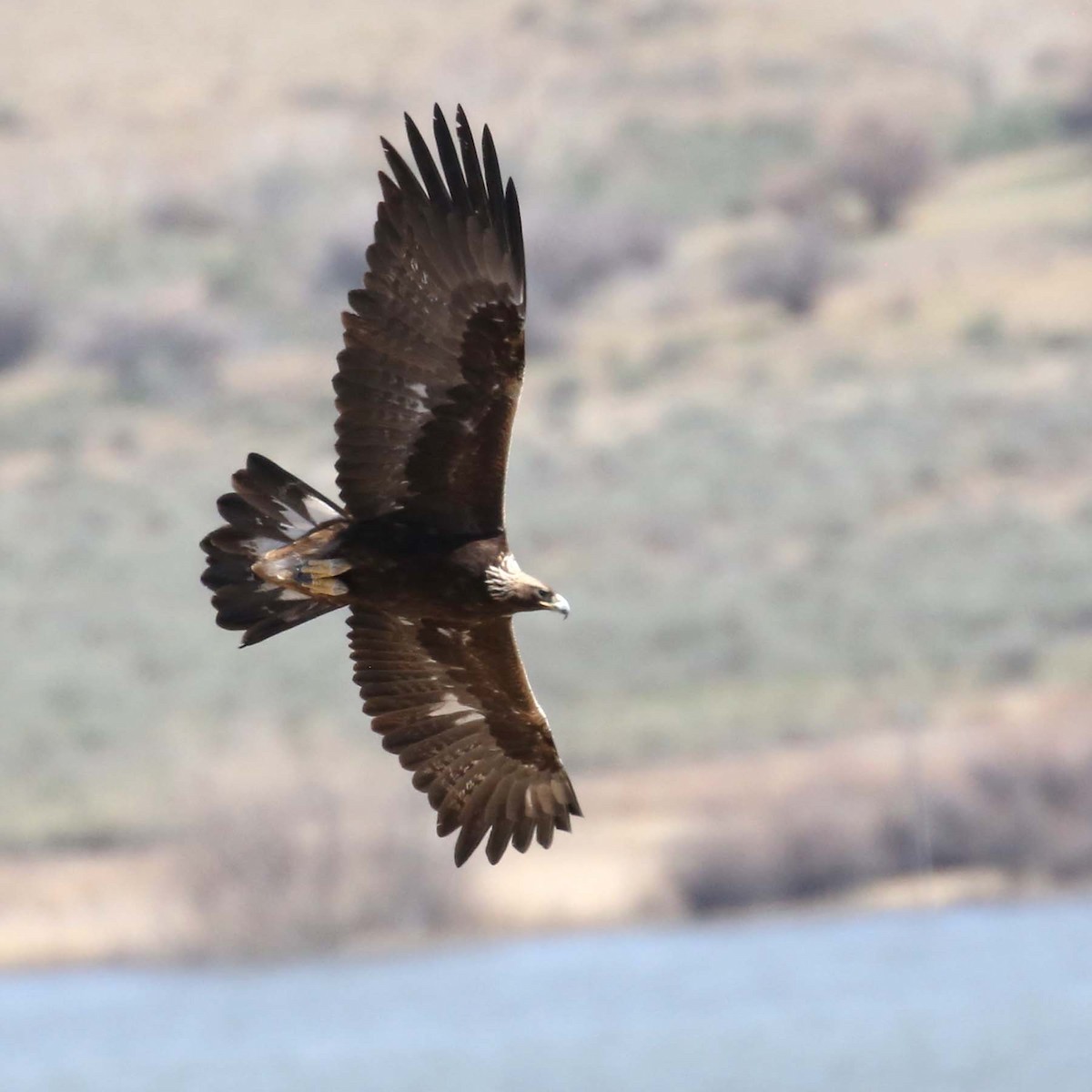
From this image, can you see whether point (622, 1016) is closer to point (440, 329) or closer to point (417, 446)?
point (417, 446)

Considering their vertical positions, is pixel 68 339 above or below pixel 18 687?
above

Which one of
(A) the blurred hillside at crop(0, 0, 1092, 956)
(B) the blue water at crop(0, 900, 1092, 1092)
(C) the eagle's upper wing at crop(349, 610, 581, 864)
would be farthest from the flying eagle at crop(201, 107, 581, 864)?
(A) the blurred hillside at crop(0, 0, 1092, 956)

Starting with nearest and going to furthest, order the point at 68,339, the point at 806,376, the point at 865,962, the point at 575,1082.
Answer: the point at 575,1082
the point at 865,962
the point at 806,376
the point at 68,339

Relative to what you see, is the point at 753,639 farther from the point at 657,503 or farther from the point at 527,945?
A: the point at 527,945

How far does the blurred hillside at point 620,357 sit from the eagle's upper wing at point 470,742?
558 inches

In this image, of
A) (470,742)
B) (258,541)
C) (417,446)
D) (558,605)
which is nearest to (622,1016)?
(470,742)

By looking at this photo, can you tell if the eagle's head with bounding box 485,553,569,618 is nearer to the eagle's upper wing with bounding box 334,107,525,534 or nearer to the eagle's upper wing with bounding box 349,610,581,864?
the eagle's upper wing with bounding box 334,107,525,534

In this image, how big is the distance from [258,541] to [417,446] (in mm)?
759

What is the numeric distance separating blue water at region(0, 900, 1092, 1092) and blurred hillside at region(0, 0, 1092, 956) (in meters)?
1.85

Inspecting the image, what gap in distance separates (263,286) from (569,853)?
92.3 ft

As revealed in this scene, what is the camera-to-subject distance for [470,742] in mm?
11055

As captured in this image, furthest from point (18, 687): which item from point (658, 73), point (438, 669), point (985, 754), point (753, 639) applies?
point (658, 73)

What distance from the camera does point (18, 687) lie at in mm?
33094

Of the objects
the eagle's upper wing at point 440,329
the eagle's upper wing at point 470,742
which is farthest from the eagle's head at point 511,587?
the eagle's upper wing at point 470,742
